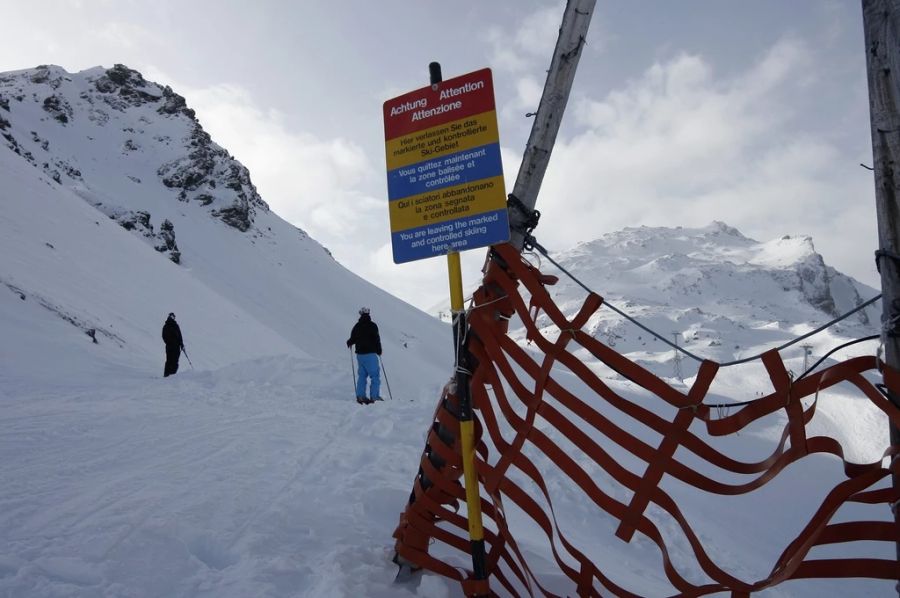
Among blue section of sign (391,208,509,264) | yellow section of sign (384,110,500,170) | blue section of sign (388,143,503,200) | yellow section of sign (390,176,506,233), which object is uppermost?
yellow section of sign (384,110,500,170)

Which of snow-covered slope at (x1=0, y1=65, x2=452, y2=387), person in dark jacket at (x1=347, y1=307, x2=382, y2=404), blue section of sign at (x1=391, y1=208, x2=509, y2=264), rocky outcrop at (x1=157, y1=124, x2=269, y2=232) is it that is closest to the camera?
blue section of sign at (x1=391, y1=208, x2=509, y2=264)

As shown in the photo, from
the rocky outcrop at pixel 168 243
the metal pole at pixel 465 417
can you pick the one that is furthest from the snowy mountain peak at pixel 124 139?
the metal pole at pixel 465 417

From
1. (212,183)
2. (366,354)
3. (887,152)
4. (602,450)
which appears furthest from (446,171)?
(212,183)

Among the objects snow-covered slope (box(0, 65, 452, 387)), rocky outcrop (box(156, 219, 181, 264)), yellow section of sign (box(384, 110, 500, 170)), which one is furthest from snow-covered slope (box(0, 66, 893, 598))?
rocky outcrop (box(156, 219, 181, 264))

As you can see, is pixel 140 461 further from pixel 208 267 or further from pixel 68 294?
pixel 208 267

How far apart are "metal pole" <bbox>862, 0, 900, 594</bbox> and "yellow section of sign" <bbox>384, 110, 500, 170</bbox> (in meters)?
1.47

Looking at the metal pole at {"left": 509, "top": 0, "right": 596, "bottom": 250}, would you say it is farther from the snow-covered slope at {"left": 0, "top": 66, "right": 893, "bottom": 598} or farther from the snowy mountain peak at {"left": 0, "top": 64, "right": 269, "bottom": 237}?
the snowy mountain peak at {"left": 0, "top": 64, "right": 269, "bottom": 237}

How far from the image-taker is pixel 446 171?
2.62 metres

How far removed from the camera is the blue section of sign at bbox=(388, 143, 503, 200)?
2.52 m

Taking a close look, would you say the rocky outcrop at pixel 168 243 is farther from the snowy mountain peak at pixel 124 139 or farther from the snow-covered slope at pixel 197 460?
the snow-covered slope at pixel 197 460

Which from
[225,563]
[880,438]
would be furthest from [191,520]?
[880,438]

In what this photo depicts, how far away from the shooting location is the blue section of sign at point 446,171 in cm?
252

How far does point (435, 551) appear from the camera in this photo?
316 cm

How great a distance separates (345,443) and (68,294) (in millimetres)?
13953
